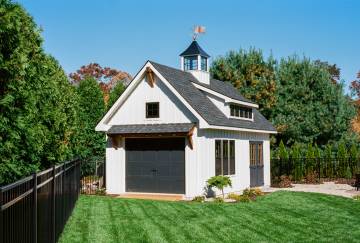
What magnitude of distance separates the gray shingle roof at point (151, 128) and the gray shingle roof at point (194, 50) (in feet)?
19.9

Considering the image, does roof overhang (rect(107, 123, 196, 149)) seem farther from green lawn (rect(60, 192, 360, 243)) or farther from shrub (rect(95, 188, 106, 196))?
green lawn (rect(60, 192, 360, 243))

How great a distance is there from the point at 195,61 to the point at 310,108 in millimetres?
17797

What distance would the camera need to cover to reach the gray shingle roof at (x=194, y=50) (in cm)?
2753

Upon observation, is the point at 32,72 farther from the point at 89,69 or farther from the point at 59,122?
the point at 89,69

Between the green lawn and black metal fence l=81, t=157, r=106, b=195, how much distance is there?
441 cm

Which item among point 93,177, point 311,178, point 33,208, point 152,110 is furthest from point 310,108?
point 33,208

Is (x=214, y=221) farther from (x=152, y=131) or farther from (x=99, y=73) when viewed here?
(x=99, y=73)

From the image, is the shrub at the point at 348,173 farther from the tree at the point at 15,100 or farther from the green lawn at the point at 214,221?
the tree at the point at 15,100

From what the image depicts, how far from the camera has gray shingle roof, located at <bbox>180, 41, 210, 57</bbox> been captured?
27531 mm

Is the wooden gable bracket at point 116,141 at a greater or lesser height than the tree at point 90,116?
lesser

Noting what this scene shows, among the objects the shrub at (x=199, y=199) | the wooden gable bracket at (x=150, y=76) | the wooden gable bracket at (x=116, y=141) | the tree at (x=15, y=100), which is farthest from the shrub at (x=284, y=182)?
the tree at (x=15, y=100)

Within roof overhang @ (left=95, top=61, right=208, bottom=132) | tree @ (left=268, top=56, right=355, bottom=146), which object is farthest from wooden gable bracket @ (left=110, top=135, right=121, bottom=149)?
tree @ (left=268, top=56, right=355, bottom=146)

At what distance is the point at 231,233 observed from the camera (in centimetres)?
1326

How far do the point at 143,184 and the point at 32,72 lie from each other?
13.2 meters
